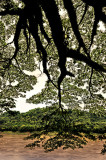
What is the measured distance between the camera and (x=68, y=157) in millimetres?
19641

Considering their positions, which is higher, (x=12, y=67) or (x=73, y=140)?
(x=12, y=67)

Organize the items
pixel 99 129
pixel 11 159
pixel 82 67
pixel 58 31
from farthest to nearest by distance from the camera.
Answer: pixel 99 129 → pixel 11 159 → pixel 82 67 → pixel 58 31

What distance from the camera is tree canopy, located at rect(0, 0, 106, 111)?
5.21m

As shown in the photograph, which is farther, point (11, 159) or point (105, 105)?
point (11, 159)

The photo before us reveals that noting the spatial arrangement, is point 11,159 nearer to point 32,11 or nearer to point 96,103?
point 96,103

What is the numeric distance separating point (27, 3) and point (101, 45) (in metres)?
4.99

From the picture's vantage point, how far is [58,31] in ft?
15.4

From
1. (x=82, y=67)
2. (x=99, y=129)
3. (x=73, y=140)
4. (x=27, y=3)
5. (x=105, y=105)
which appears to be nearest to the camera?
(x=27, y=3)

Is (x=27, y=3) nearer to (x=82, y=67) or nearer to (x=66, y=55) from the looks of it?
(x=66, y=55)

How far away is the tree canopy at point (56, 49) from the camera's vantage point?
17.1ft

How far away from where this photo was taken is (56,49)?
9.44m

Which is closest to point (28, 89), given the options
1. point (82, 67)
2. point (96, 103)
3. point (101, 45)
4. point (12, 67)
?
point (12, 67)

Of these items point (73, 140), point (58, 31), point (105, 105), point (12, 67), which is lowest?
point (73, 140)

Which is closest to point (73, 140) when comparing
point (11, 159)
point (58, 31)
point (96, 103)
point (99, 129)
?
point (96, 103)
